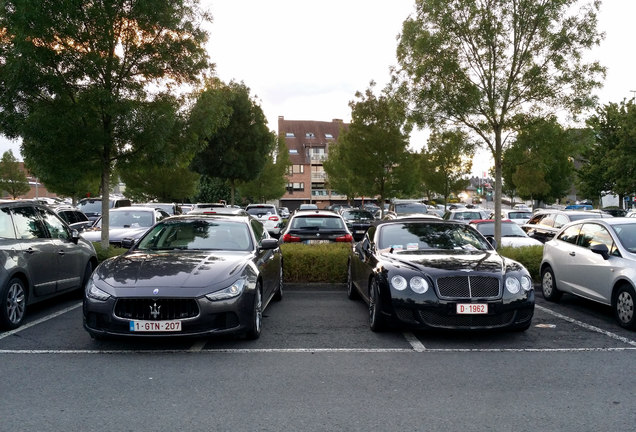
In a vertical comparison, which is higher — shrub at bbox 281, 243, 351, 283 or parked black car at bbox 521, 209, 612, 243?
parked black car at bbox 521, 209, 612, 243

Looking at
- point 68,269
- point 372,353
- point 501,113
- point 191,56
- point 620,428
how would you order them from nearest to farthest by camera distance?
point 620,428
point 372,353
point 68,269
point 191,56
point 501,113

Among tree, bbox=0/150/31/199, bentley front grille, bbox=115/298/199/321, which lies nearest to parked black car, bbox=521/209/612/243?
bentley front grille, bbox=115/298/199/321

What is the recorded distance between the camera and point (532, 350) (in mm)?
6121

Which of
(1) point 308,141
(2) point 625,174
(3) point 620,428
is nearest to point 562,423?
(3) point 620,428

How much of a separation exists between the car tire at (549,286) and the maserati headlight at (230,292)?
5.79 m

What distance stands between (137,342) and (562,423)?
4.48m

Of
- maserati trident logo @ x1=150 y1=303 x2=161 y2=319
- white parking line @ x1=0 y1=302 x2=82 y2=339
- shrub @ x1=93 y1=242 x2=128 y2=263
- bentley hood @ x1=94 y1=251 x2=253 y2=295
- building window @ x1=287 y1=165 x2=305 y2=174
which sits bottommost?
white parking line @ x1=0 y1=302 x2=82 y2=339

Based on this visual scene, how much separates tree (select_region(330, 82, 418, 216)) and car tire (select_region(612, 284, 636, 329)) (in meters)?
22.0

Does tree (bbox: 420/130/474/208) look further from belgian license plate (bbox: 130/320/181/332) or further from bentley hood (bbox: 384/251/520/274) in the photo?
belgian license plate (bbox: 130/320/181/332)

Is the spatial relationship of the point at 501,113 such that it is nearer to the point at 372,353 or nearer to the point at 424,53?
the point at 424,53

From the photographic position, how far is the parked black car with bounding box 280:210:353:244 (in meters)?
12.4

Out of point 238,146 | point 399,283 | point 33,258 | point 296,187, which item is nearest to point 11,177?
point 296,187

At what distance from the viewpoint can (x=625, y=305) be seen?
718cm

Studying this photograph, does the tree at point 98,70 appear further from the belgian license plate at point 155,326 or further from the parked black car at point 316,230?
the belgian license plate at point 155,326
